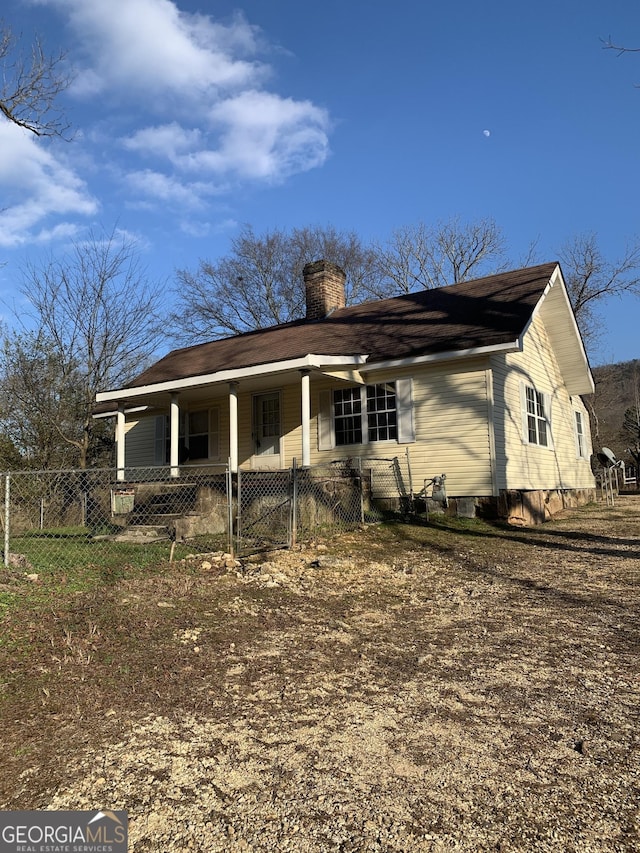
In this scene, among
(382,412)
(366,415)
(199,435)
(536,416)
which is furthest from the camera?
(199,435)

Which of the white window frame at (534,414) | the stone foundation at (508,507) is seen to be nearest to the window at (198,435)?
the stone foundation at (508,507)

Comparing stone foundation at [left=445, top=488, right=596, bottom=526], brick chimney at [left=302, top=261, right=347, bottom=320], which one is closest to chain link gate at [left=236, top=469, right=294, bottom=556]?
stone foundation at [left=445, top=488, right=596, bottom=526]

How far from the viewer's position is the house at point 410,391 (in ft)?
37.9

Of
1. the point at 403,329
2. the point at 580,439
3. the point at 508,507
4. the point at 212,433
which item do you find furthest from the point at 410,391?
the point at 580,439

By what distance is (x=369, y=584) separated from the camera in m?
6.41

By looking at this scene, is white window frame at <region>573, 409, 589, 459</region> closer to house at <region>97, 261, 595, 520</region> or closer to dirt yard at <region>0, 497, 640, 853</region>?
house at <region>97, 261, 595, 520</region>

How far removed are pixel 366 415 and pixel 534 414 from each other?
4.17 m

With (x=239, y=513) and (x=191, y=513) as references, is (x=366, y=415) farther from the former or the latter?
(x=239, y=513)

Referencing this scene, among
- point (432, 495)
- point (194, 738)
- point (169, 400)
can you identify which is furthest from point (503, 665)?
point (169, 400)

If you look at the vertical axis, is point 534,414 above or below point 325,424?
above

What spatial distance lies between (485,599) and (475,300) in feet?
31.0

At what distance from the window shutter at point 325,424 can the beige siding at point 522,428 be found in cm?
364

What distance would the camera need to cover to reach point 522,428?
12984 millimetres

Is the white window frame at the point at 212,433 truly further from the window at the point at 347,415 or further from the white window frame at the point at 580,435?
the white window frame at the point at 580,435
